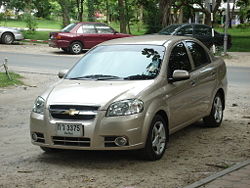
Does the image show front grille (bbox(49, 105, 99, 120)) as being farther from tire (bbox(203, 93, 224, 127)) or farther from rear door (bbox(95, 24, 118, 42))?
rear door (bbox(95, 24, 118, 42))

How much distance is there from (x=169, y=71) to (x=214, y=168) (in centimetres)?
167

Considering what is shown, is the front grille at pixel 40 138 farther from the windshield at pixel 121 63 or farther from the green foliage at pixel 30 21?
the green foliage at pixel 30 21

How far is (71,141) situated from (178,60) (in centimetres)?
229

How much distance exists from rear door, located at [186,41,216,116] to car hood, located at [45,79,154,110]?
1469 mm

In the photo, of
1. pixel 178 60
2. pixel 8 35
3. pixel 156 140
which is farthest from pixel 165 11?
pixel 156 140

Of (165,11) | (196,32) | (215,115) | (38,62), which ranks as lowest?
(38,62)

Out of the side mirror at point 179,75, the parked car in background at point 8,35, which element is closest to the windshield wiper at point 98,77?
the side mirror at point 179,75

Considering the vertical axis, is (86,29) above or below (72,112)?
below

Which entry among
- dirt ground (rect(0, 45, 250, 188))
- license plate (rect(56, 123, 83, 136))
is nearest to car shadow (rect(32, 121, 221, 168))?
dirt ground (rect(0, 45, 250, 188))

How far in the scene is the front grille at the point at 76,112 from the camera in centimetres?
671

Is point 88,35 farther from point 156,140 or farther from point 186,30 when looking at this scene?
point 156,140

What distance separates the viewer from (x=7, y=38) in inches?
1257

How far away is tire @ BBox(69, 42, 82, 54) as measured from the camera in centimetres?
2726

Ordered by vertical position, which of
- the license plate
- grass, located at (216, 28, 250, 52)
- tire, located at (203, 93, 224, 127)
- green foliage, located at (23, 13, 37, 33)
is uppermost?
the license plate
